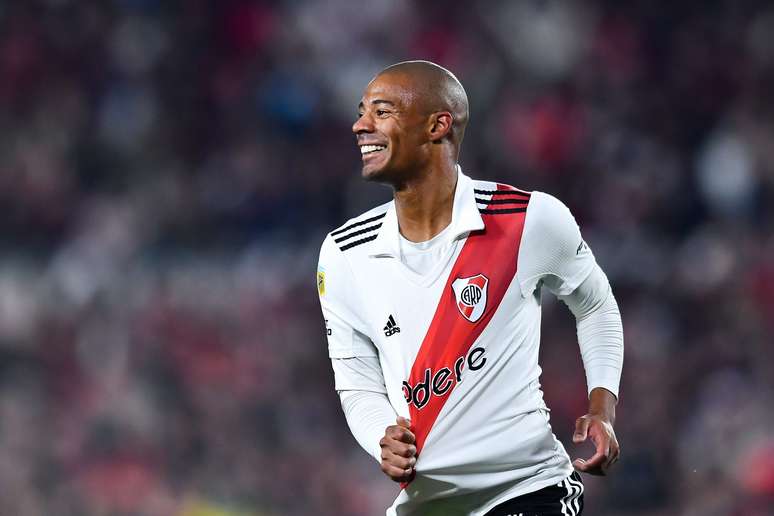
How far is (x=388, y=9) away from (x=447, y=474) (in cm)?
673

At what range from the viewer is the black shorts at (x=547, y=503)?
367cm

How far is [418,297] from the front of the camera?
3766 mm

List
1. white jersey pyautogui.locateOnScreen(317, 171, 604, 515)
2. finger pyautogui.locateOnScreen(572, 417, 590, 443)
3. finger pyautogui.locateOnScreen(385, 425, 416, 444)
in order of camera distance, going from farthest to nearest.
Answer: white jersey pyautogui.locateOnScreen(317, 171, 604, 515) < finger pyautogui.locateOnScreen(572, 417, 590, 443) < finger pyautogui.locateOnScreen(385, 425, 416, 444)

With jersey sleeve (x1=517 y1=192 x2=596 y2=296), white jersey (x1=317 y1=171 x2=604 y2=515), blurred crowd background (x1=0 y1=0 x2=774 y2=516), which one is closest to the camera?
white jersey (x1=317 y1=171 x2=604 y2=515)

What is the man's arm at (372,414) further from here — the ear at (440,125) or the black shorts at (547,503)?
the ear at (440,125)

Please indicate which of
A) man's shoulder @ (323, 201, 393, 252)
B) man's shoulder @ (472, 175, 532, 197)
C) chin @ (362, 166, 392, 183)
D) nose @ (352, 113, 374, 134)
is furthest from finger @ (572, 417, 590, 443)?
nose @ (352, 113, 374, 134)

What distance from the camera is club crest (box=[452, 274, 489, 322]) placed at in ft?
12.2

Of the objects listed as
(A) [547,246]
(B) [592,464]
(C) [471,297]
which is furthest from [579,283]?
(B) [592,464]

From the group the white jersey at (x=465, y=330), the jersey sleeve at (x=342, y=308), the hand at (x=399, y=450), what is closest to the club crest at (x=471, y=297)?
the white jersey at (x=465, y=330)

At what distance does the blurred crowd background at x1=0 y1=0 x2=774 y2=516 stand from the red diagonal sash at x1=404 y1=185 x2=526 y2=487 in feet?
13.7

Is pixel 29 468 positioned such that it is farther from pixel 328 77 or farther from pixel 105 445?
pixel 328 77

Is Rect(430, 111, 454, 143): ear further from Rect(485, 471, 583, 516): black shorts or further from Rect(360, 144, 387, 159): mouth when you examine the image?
Rect(485, 471, 583, 516): black shorts

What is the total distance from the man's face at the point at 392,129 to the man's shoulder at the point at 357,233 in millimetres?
165

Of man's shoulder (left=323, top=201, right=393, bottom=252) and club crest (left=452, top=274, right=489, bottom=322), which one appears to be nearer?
club crest (left=452, top=274, right=489, bottom=322)
